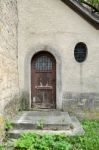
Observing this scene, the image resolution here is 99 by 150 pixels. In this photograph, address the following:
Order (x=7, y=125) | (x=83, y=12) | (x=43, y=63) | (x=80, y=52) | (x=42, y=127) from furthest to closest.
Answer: (x=43, y=63) < (x=80, y=52) < (x=83, y=12) < (x=42, y=127) < (x=7, y=125)

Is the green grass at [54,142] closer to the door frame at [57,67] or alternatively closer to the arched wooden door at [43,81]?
the door frame at [57,67]

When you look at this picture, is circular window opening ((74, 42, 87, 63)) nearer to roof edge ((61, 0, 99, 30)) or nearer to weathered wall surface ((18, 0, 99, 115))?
weathered wall surface ((18, 0, 99, 115))

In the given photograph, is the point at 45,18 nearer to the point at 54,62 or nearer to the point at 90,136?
the point at 54,62

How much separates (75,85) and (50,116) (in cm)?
183

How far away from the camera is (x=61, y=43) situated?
1138 centimetres

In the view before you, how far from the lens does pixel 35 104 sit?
11.5m

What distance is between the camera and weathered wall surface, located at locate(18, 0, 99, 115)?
37.2ft

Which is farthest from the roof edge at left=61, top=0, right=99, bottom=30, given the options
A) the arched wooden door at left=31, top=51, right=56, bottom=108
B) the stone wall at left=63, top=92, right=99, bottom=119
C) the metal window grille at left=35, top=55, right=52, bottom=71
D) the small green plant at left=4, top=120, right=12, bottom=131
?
the small green plant at left=4, top=120, right=12, bottom=131

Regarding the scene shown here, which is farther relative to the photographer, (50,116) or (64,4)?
(64,4)

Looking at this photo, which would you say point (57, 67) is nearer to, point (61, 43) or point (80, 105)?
point (61, 43)

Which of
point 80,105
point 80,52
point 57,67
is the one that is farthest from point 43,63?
point 80,105

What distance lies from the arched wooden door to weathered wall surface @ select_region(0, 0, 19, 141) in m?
0.93

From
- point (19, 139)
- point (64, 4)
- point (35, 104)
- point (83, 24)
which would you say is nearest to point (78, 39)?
point (83, 24)

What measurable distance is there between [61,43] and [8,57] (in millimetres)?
2836
